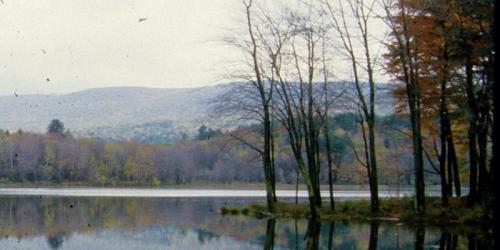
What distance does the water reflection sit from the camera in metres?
23.5

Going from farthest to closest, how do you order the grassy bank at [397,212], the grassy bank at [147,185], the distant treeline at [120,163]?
1. the distant treeline at [120,163]
2. the grassy bank at [147,185]
3. the grassy bank at [397,212]

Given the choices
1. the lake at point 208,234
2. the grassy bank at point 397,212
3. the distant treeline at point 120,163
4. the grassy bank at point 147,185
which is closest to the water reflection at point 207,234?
the lake at point 208,234

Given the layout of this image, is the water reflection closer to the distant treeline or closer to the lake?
the lake

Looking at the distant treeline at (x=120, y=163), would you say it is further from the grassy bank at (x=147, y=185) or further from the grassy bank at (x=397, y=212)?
the grassy bank at (x=397, y=212)

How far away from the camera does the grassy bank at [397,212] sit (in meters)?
31.7

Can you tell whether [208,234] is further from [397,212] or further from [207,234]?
[397,212]

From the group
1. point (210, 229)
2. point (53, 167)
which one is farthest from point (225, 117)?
point (53, 167)

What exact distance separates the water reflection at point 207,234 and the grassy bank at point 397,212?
184 centimetres

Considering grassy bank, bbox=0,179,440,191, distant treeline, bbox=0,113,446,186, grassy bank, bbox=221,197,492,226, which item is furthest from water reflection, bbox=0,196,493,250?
distant treeline, bbox=0,113,446,186

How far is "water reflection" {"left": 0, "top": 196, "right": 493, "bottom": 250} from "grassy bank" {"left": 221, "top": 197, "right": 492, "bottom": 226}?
6.05 ft

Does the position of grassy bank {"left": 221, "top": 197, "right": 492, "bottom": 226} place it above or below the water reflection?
above

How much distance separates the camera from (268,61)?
140ft

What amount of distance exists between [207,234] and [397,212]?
11042mm

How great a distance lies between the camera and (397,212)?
36.0 metres
